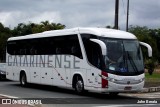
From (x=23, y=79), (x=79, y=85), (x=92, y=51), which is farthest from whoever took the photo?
(x=23, y=79)

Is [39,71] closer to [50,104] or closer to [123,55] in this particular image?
[123,55]

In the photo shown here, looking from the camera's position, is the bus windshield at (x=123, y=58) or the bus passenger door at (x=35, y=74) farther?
the bus passenger door at (x=35, y=74)

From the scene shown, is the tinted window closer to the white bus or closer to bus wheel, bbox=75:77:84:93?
the white bus

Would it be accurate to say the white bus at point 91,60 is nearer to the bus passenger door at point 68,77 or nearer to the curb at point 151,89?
the bus passenger door at point 68,77

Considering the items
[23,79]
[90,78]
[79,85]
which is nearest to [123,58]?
[90,78]

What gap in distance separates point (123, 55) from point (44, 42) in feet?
19.4

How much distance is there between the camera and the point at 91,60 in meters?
19.3

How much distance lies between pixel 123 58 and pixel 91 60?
1455 millimetres

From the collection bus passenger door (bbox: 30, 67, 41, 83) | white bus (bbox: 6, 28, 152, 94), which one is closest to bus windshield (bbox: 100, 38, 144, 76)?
white bus (bbox: 6, 28, 152, 94)

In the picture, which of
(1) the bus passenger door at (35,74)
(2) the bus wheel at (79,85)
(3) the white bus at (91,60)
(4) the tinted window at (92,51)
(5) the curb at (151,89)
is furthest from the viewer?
(1) the bus passenger door at (35,74)

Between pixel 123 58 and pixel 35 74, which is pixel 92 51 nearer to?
pixel 123 58

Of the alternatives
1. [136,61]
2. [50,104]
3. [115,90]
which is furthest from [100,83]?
[50,104]

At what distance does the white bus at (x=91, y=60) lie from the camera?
18.5 meters

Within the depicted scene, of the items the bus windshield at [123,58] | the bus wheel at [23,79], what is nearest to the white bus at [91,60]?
the bus windshield at [123,58]
